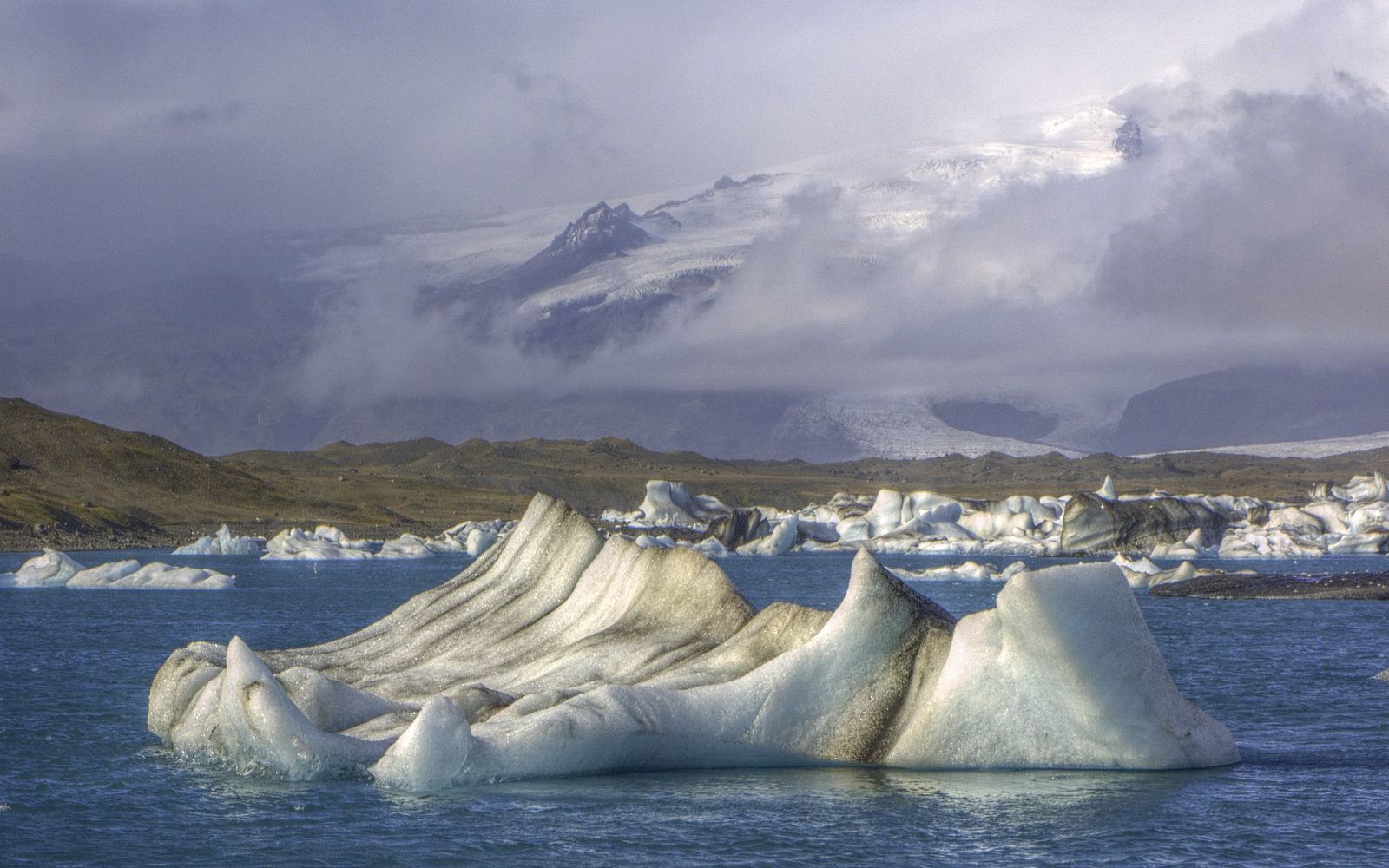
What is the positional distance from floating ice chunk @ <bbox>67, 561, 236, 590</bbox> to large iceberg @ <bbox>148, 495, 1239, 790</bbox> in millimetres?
38185

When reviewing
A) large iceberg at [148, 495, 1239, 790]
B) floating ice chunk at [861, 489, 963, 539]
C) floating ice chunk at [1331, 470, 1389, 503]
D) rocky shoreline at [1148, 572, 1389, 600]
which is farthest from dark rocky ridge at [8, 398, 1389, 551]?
large iceberg at [148, 495, 1239, 790]

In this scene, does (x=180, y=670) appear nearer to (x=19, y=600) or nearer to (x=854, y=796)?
(x=854, y=796)

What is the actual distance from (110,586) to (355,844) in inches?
1839

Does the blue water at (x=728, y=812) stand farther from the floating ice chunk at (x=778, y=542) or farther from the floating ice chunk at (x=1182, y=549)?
the floating ice chunk at (x=778, y=542)

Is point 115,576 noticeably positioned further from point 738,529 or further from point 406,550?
point 738,529

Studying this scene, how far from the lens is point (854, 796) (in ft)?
55.0

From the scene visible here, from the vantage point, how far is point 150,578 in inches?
2218

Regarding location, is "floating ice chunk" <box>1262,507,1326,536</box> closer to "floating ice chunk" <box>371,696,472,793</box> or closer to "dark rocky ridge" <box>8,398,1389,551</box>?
"dark rocky ridge" <box>8,398,1389,551</box>

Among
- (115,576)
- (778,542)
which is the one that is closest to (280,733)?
(115,576)

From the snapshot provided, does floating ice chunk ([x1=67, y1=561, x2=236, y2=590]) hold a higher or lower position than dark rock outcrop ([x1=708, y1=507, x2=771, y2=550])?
lower

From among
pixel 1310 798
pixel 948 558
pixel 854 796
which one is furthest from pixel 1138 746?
pixel 948 558

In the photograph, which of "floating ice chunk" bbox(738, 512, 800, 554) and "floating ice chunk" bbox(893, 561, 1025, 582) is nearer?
"floating ice chunk" bbox(893, 561, 1025, 582)

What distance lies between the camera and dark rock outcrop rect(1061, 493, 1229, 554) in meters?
80.6

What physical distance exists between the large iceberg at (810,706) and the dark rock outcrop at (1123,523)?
208 ft
